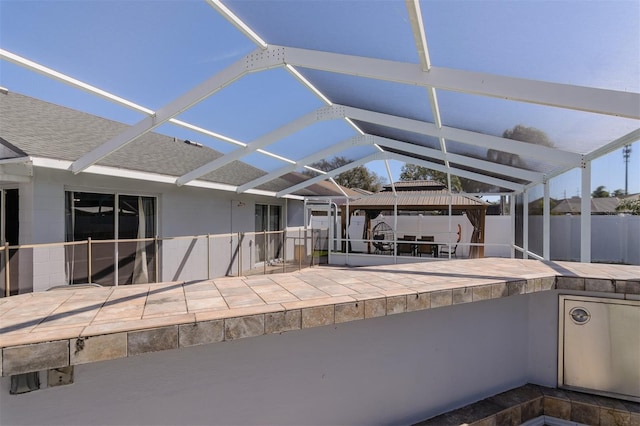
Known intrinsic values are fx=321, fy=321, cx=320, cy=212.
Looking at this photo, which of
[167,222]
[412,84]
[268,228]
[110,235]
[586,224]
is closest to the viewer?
[412,84]

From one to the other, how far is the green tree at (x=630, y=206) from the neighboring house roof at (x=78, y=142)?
910 centimetres

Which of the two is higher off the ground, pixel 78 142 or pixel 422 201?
pixel 78 142

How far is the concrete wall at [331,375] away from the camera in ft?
6.07

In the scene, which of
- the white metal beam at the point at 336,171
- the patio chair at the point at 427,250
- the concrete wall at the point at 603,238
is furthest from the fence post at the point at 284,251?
the concrete wall at the point at 603,238

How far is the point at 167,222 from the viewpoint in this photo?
834 centimetres

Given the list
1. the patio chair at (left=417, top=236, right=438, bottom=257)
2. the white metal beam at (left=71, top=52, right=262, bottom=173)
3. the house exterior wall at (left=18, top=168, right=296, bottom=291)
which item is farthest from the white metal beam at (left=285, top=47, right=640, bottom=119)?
the patio chair at (left=417, top=236, right=438, bottom=257)

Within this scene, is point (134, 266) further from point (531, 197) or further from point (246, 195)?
point (531, 197)

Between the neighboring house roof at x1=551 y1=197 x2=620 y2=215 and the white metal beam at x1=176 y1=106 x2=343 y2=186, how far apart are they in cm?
495

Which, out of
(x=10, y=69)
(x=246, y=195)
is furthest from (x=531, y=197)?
(x=10, y=69)

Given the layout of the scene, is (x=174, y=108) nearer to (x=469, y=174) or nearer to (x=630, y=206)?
(x=630, y=206)

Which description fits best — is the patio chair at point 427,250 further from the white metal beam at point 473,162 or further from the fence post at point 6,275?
the fence post at point 6,275

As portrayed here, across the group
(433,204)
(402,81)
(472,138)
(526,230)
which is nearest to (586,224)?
(472,138)

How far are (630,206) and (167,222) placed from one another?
9.77 m

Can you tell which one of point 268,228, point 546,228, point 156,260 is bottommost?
point 156,260
